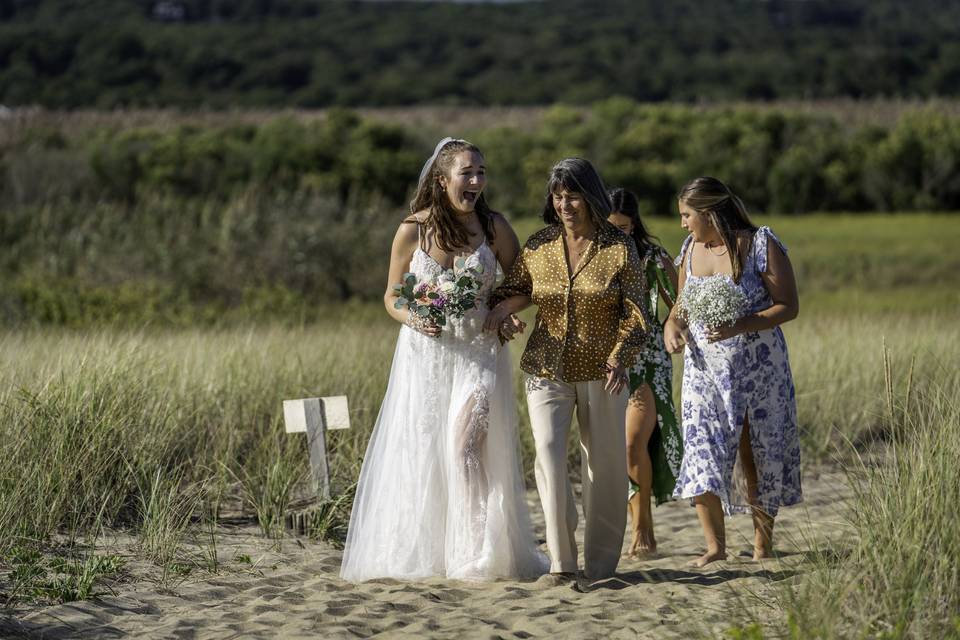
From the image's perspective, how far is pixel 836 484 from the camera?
909cm

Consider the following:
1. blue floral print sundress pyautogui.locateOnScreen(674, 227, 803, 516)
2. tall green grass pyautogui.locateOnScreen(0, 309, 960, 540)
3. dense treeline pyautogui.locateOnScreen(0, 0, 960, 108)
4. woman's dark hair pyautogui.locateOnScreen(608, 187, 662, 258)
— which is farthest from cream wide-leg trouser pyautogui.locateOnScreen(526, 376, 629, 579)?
dense treeline pyautogui.locateOnScreen(0, 0, 960, 108)

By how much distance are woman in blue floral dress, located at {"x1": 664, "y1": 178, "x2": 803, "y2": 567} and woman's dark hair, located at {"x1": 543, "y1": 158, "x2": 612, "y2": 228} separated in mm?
603

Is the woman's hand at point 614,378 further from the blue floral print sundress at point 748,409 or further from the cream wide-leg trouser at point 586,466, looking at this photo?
the blue floral print sundress at point 748,409

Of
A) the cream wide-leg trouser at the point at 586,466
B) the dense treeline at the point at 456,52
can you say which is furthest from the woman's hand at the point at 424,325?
the dense treeline at the point at 456,52

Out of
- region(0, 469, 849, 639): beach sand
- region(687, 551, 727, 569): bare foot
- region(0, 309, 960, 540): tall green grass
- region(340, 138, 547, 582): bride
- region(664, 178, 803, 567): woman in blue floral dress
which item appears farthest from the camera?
region(0, 309, 960, 540): tall green grass

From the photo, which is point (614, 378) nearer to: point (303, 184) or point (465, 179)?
point (465, 179)

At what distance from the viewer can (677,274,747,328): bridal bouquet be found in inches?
242

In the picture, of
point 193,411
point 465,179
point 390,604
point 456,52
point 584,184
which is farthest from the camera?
point 456,52

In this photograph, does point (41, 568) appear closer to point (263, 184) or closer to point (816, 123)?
point (263, 184)

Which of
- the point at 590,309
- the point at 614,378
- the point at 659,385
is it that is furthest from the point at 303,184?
the point at 614,378

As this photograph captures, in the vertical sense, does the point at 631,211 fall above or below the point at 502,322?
above

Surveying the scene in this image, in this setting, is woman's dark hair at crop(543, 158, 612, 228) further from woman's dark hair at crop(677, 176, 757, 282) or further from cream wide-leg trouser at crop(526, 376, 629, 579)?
cream wide-leg trouser at crop(526, 376, 629, 579)

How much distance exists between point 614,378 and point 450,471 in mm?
920

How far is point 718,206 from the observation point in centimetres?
641
